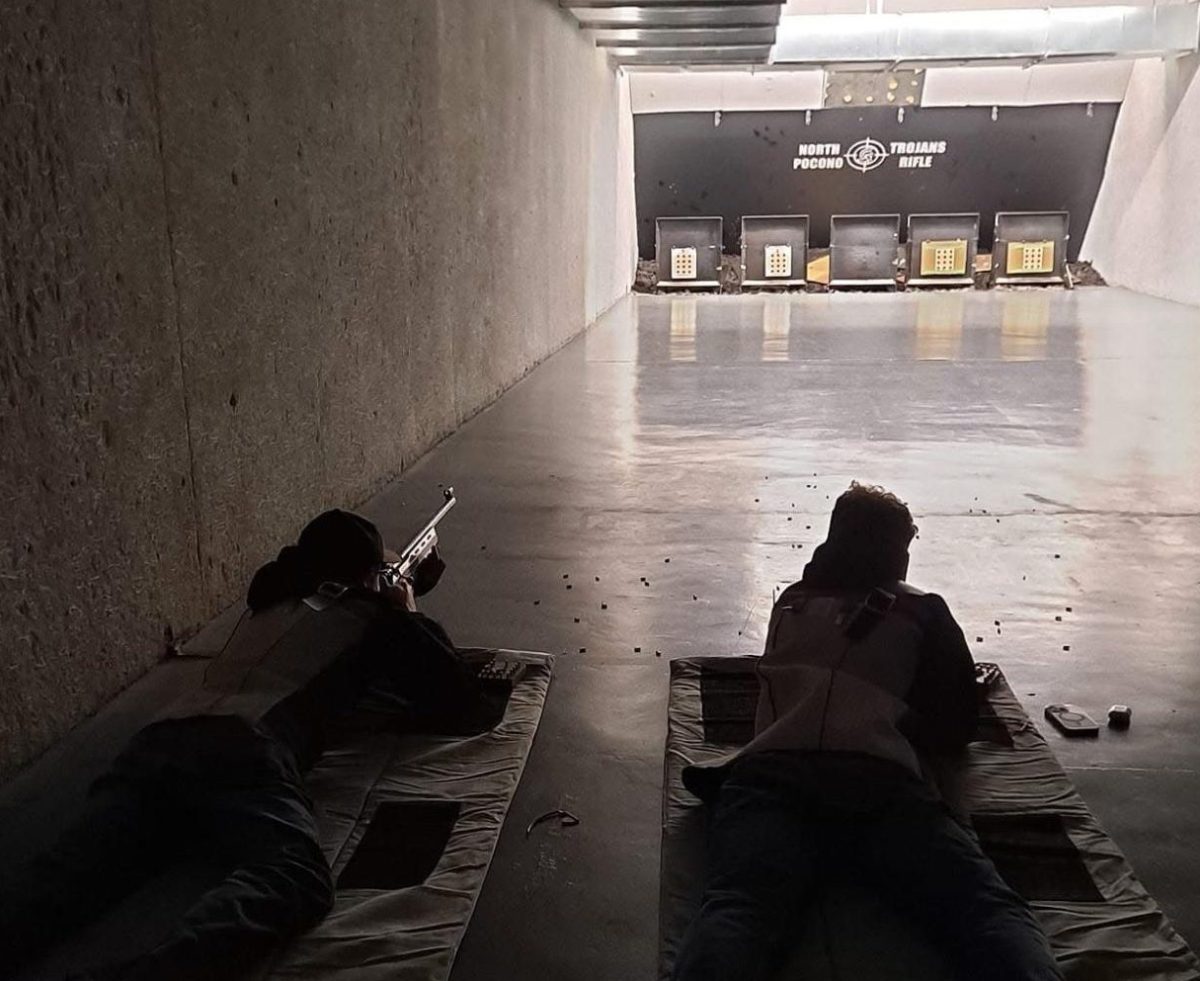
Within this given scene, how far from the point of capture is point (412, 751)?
2.11m

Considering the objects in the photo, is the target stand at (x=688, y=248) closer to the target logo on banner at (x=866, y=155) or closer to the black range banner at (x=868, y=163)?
the black range banner at (x=868, y=163)

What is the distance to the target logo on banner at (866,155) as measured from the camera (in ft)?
43.9

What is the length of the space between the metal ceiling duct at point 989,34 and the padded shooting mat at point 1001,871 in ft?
28.7

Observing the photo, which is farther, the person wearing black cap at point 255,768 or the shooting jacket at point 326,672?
the shooting jacket at point 326,672

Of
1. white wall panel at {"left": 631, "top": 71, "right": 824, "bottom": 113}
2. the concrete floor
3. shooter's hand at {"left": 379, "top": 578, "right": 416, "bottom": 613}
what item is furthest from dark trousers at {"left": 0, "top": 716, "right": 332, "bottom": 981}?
white wall panel at {"left": 631, "top": 71, "right": 824, "bottom": 113}

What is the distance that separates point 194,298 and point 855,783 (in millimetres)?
1799

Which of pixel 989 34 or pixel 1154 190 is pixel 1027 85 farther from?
pixel 989 34

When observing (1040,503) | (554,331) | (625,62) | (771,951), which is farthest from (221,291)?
(625,62)

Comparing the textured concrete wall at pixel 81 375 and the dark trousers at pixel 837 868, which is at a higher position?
the textured concrete wall at pixel 81 375

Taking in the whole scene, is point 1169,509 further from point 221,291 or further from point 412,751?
point 221,291

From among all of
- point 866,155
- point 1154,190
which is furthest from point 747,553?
point 866,155

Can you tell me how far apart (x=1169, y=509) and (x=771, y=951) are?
2.78m

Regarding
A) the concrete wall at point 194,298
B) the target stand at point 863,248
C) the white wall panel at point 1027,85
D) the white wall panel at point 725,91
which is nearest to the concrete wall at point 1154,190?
the white wall panel at point 1027,85

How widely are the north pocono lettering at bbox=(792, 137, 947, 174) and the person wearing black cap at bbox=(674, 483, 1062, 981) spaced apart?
12260 mm
